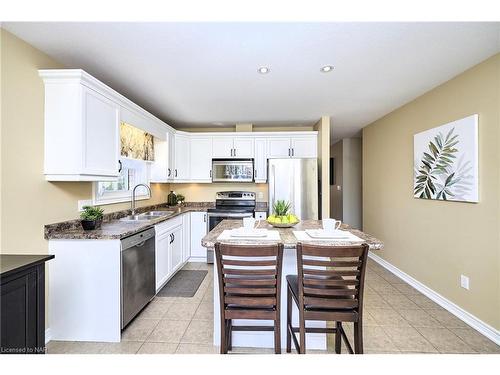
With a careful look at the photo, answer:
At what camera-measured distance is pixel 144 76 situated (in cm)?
241

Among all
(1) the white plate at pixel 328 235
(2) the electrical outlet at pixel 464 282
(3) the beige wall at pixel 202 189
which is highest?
(3) the beige wall at pixel 202 189

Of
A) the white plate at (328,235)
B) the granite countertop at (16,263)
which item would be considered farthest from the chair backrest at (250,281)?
the granite countertop at (16,263)

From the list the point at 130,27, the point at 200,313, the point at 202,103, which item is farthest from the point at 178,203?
the point at 130,27

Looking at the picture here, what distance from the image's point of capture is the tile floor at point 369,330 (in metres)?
1.86

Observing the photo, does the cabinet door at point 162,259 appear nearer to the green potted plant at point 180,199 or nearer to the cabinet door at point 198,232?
the cabinet door at point 198,232

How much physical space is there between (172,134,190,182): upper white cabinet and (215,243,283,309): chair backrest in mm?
2944

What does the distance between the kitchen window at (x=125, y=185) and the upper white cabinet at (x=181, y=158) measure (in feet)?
1.78

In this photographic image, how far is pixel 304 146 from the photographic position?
13.5ft

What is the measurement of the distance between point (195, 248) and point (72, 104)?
280cm

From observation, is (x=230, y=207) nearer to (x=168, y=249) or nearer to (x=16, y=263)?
(x=168, y=249)

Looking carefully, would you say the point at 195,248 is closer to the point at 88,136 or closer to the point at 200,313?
the point at 200,313

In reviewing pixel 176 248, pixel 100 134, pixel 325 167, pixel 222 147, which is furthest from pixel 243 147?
pixel 100 134

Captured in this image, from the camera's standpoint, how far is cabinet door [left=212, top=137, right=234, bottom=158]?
426cm

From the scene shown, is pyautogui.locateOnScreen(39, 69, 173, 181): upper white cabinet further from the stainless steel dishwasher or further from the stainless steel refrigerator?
the stainless steel refrigerator
